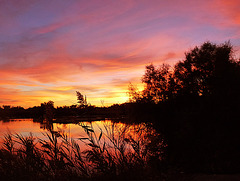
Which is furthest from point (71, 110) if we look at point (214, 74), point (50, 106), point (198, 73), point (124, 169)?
point (198, 73)

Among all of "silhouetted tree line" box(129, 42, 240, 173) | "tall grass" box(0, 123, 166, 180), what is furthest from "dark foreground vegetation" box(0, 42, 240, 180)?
"tall grass" box(0, 123, 166, 180)

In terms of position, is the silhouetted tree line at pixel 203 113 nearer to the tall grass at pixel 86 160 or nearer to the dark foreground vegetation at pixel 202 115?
the dark foreground vegetation at pixel 202 115

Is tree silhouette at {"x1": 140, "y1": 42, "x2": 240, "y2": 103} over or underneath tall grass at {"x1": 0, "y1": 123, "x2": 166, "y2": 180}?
over

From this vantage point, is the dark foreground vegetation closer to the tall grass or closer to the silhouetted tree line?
the silhouetted tree line

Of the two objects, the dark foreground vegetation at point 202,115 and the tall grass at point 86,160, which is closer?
the tall grass at point 86,160

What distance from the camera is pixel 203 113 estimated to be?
19328mm

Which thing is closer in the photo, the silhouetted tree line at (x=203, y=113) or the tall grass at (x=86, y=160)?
the tall grass at (x=86, y=160)

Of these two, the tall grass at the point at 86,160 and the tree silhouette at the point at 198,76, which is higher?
the tree silhouette at the point at 198,76

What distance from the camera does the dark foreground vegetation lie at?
59.8 feet

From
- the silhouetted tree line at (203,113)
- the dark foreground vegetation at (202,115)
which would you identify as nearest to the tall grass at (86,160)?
the dark foreground vegetation at (202,115)

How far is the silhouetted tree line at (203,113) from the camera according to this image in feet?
59.9

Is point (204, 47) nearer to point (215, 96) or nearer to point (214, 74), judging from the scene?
point (214, 74)

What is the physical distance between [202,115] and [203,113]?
0.19 metres

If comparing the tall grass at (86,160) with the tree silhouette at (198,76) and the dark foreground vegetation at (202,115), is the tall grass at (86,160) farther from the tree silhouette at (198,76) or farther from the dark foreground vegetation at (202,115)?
the tree silhouette at (198,76)
